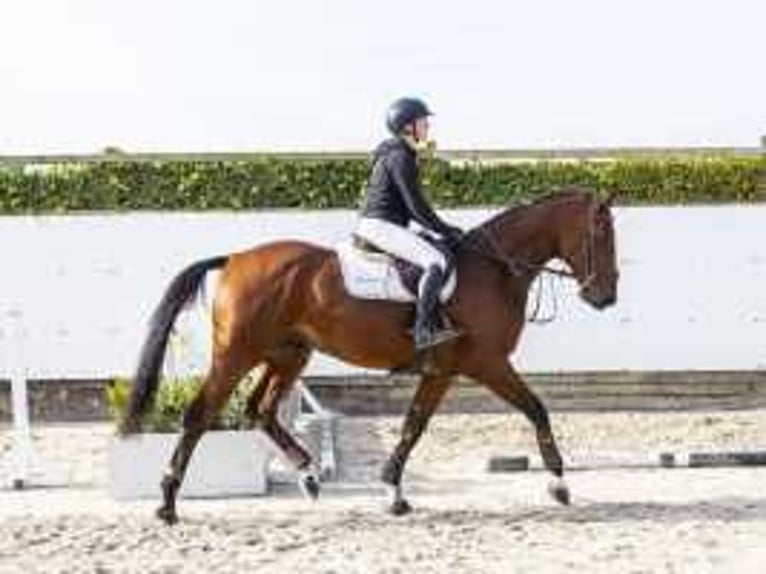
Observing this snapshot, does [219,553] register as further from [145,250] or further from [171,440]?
[145,250]

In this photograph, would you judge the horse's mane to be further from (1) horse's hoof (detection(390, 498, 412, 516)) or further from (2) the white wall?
(2) the white wall

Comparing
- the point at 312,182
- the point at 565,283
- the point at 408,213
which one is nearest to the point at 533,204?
the point at 408,213

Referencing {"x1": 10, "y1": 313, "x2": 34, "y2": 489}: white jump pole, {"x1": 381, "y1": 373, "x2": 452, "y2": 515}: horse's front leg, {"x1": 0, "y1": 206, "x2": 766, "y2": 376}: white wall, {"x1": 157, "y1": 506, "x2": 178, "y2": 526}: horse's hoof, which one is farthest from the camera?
{"x1": 0, "y1": 206, "x2": 766, "y2": 376}: white wall

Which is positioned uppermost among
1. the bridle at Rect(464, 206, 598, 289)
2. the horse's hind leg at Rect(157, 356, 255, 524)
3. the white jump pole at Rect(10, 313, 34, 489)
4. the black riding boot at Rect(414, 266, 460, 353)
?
the bridle at Rect(464, 206, 598, 289)

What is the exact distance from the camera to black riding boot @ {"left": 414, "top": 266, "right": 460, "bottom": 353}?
960 cm

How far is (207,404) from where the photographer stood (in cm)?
966

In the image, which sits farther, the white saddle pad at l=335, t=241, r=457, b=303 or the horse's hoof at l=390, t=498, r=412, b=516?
the white saddle pad at l=335, t=241, r=457, b=303

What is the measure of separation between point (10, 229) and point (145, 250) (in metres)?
1.03

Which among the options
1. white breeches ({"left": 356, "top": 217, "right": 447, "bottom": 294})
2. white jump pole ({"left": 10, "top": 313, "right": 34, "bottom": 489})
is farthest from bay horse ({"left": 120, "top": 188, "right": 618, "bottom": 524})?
white jump pole ({"left": 10, "top": 313, "right": 34, "bottom": 489})

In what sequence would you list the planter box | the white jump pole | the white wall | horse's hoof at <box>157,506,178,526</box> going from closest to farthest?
1. horse's hoof at <box>157,506,178,526</box>
2. the planter box
3. the white jump pole
4. the white wall

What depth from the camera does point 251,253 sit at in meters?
9.84

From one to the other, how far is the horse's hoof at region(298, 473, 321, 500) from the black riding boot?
0.99m

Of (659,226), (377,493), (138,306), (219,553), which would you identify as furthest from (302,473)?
(659,226)

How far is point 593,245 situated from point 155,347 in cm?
246
